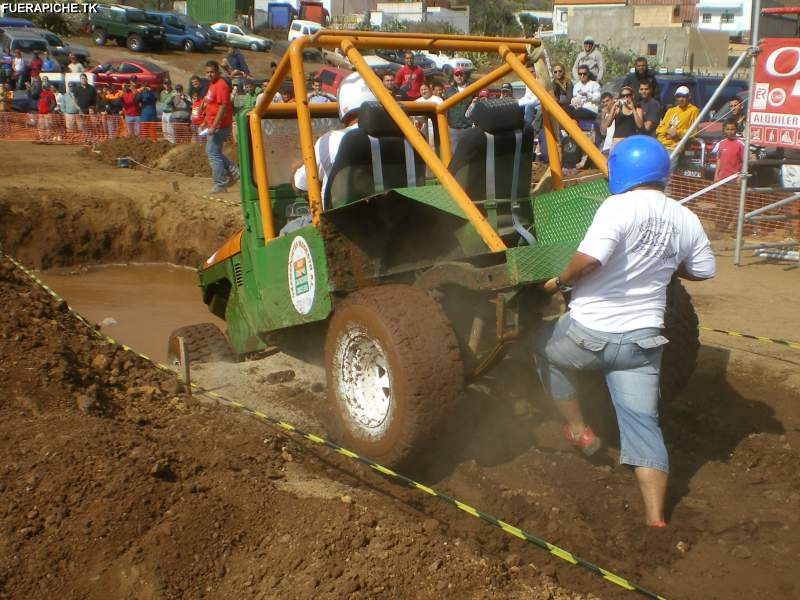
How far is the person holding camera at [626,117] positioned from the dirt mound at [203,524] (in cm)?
846

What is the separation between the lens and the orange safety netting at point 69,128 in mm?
21047

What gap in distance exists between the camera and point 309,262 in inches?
198

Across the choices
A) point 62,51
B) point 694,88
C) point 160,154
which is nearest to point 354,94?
point 694,88

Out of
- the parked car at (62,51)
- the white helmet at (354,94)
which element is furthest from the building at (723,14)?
the white helmet at (354,94)

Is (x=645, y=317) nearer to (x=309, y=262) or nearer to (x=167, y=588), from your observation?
(x=309, y=262)

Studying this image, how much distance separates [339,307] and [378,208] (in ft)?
1.83

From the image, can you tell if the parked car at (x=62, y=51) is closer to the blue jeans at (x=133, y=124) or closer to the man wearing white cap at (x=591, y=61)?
the blue jeans at (x=133, y=124)

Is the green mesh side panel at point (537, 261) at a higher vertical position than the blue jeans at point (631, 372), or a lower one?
higher

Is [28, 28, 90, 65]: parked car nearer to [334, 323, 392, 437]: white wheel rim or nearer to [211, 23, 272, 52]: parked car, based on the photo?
[211, 23, 272, 52]: parked car

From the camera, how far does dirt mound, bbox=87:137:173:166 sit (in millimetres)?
17781

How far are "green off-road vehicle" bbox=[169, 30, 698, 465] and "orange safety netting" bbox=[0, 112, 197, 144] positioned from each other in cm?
1605

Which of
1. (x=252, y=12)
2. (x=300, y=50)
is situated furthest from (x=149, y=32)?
(x=300, y=50)

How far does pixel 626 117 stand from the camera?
12250mm

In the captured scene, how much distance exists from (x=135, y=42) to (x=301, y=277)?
3935 cm
